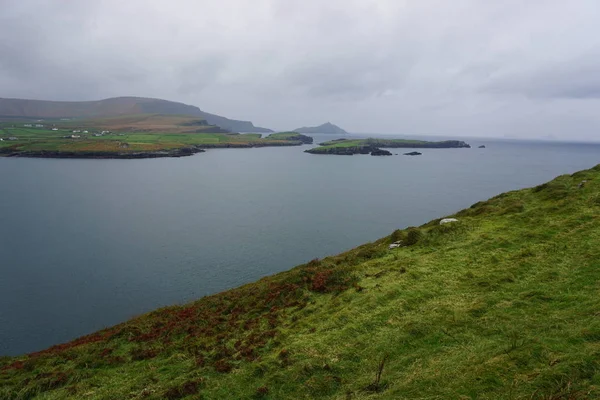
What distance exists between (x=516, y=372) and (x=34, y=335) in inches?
1246

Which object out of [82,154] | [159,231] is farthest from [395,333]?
[82,154]

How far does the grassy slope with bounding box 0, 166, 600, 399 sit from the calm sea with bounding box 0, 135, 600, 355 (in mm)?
10312

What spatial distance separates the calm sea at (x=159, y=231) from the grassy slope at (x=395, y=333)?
1031 centimetres

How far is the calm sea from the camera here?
100.0ft

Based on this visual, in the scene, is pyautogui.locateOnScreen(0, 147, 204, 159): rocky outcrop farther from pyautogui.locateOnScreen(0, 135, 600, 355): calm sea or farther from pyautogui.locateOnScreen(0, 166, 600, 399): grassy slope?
pyautogui.locateOnScreen(0, 166, 600, 399): grassy slope

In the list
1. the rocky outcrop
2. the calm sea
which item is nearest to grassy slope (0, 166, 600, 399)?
the calm sea

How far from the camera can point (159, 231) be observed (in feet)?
170

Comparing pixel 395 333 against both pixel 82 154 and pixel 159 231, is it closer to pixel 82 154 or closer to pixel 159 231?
pixel 159 231

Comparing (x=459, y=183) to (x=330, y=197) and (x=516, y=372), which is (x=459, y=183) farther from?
(x=516, y=372)

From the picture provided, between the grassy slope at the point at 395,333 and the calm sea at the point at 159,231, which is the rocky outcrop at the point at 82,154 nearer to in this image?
the calm sea at the point at 159,231

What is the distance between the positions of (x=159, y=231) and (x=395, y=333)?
45824 millimetres

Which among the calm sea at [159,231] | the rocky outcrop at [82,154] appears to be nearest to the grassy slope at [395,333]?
the calm sea at [159,231]

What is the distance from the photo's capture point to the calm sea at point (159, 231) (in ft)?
100.0

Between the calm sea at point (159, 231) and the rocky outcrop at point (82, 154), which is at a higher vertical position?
the rocky outcrop at point (82, 154)
